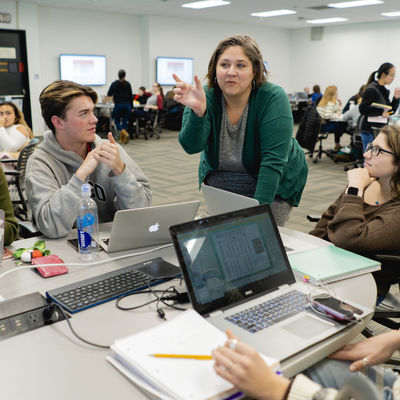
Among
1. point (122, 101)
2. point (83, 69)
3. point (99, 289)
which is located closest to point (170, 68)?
point (83, 69)

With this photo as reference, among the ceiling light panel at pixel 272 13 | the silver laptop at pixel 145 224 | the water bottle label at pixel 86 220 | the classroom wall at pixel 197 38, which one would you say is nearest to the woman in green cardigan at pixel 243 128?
the silver laptop at pixel 145 224

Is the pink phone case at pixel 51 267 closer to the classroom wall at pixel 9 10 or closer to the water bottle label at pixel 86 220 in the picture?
the water bottle label at pixel 86 220

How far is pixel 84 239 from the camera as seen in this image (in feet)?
5.26

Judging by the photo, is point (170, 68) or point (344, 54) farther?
point (344, 54)

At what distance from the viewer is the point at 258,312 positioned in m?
1.19

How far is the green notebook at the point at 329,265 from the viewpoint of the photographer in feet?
4.72

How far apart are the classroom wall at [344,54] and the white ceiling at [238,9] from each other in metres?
0.51

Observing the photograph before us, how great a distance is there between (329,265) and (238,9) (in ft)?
32.5

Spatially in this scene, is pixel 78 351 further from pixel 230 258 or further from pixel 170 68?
pixel 170 68

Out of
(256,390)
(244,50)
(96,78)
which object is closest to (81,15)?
(96,78)

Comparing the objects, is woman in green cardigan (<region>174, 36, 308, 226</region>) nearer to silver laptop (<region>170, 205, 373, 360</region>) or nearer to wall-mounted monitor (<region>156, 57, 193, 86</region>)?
silver laptop (<region>170, 205, 373, 360</region>)

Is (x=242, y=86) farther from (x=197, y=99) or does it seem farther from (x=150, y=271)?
(x=150, y=271)

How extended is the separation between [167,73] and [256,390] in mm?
11710

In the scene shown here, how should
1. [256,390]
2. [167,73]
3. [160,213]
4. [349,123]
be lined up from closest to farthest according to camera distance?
[256,390] → [160,213] → [349,123] → [167,73]
